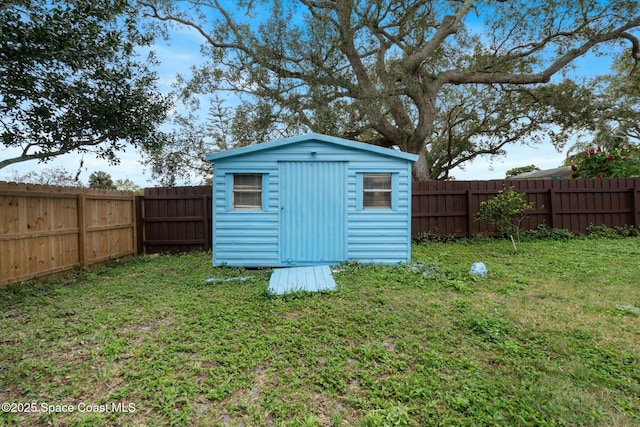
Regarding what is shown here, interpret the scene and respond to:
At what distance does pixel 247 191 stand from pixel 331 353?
400cm

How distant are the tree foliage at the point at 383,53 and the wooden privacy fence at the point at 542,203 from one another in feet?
6.78

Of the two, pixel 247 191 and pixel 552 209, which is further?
pixel 552 209

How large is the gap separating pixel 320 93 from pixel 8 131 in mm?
7004

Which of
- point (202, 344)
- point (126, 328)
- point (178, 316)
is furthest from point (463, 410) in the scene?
point (126, 328)

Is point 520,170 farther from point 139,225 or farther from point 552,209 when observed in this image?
point 139,225

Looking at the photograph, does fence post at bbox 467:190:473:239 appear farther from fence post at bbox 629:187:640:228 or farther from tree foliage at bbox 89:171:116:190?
tree foliage at bbox 89:171:116:190

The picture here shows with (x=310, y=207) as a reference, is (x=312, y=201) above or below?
above

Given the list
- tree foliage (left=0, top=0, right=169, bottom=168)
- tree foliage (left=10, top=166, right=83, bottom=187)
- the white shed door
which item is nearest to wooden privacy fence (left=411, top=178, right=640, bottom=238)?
the white shed door

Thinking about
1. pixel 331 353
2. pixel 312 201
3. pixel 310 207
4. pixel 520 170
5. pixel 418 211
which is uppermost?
pixel 520 170

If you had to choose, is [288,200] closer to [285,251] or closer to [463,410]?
[285,251]

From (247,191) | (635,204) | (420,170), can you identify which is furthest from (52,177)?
(635,204)

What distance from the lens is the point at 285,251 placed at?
5.95 m

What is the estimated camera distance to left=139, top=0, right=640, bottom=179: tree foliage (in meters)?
9.11

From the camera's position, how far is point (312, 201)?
233 inches
